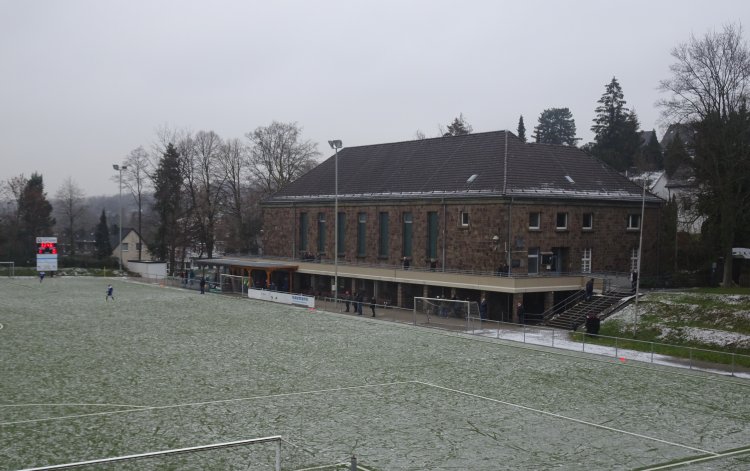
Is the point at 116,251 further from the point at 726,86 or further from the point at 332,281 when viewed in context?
the point at 726,86

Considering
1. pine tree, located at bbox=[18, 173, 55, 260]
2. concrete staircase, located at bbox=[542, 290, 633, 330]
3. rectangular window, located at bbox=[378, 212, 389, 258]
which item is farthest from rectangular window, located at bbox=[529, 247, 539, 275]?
pine tree, located at bbox=[18, 173, 55, 260]

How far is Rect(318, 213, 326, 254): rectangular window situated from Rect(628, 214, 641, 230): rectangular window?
2660 centimetres

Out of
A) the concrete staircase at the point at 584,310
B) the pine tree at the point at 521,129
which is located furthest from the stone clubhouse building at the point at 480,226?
the pine tree at the point at 521,129

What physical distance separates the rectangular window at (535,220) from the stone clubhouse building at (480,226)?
0.25ft

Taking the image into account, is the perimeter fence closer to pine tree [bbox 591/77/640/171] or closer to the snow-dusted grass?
the snow-dusted grass

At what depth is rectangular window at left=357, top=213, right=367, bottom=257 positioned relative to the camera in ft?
205

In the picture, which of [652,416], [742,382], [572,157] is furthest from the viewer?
[572,157]

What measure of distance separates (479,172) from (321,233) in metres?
19.1

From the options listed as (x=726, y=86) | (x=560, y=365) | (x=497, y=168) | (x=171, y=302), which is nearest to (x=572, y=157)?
(x=497, y=168)

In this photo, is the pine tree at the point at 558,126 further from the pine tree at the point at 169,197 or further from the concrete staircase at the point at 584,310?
the concrete staircase at the point at 584,310

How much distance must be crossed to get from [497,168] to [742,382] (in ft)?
88.7

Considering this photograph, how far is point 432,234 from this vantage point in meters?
55.5

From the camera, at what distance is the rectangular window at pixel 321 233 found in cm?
6712

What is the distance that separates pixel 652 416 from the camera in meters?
23.3
